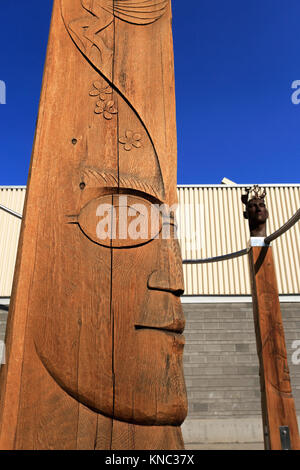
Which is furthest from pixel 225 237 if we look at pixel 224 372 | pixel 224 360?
pixel 224 372

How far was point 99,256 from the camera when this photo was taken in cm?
115

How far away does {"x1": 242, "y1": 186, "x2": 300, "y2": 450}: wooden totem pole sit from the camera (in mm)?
2064

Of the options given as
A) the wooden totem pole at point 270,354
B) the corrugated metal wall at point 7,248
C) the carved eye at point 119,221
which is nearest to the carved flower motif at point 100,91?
the carved eye at point 119,221

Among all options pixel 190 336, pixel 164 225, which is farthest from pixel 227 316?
pixel 164 225

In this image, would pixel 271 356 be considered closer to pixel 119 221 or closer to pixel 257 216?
pixel 257 216

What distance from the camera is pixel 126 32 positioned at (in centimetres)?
154

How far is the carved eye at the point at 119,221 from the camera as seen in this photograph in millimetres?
1165

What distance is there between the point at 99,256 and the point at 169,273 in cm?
25

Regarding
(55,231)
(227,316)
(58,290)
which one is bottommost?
(58,290)

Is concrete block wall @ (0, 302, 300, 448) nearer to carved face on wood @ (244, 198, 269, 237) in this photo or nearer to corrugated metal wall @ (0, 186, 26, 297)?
corrugated metal wall @ (0, 186, 26, 297)

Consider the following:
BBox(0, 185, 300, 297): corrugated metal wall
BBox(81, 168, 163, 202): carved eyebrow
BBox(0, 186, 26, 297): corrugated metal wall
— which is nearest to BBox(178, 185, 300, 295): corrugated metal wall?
BBox(0, 185, 300, 297): corrugated metal wall

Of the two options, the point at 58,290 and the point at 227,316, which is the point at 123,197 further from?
the point at 227,316
